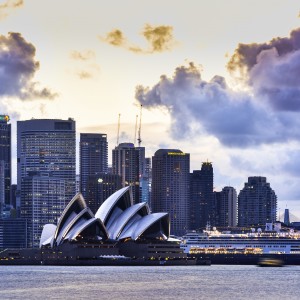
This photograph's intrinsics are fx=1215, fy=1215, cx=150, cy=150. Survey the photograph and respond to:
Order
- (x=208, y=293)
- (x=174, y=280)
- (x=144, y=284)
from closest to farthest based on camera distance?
1. (x=208, y=293)
2. (x=144, y=284)
3. (x=174, y=280)

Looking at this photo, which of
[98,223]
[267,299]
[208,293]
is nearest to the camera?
[267,299]

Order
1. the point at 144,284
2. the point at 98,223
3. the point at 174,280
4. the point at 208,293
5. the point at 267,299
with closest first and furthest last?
the point at 267,299 < the point at 208,293 < the point at 144,284 < the point at 174,280 < the point at 98,223

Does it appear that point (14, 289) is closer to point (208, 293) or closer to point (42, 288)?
point (42, 288)

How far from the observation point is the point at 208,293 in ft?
380

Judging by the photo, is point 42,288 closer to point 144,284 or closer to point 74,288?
point 74,288

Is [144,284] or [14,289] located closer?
[14,289]

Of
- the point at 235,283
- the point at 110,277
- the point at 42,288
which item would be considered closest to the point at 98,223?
the point at 110,277

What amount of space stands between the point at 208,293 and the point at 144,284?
16821 mm

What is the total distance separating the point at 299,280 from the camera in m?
148

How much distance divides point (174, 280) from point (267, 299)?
36.8 metres

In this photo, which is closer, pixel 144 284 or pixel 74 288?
pixel 74 288

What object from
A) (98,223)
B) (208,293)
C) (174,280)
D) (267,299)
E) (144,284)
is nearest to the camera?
(267,299)

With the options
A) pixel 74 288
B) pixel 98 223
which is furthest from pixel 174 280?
pixel 98 223

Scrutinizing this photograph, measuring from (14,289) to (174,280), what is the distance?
2857cm
